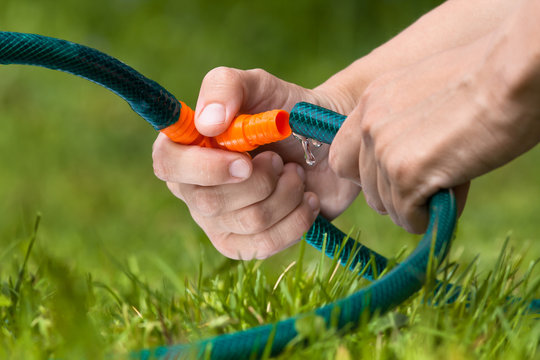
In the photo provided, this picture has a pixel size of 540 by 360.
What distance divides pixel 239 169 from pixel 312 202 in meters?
0.25

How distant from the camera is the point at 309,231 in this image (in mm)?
1443

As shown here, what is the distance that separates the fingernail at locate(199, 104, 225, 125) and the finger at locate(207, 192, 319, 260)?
30 centimetres

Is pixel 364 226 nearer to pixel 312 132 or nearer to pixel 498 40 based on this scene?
pixel 312 132

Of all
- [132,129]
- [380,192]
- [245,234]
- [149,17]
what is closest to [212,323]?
[380,192]

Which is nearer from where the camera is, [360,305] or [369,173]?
[360,305]

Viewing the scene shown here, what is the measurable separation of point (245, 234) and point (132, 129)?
2.41 metres

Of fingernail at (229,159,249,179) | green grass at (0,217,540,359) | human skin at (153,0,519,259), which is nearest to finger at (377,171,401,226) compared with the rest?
green grass at (0,217,540,359)

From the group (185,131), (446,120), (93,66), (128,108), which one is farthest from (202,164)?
(128,108)

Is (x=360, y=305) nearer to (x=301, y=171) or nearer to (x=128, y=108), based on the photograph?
(x=301, y=171)

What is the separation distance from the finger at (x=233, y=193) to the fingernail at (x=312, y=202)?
11 centimetres

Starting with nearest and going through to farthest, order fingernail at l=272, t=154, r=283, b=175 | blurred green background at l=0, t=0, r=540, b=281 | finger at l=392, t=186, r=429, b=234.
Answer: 1. finger at l=392, t=186, r=429, b=234
2. fingernail at l=272, t=154, r=283, b=175
3. blurred green background at l=0, t=0, r=540, b=281

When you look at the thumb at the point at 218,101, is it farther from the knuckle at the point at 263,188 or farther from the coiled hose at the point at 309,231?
the knuckle at the point at 263,188

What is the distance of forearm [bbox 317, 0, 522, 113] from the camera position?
146cm

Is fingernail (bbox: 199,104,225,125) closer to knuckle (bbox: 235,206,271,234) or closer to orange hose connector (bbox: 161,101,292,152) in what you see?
orange hose connector (bbox: 161,101,292,152)
